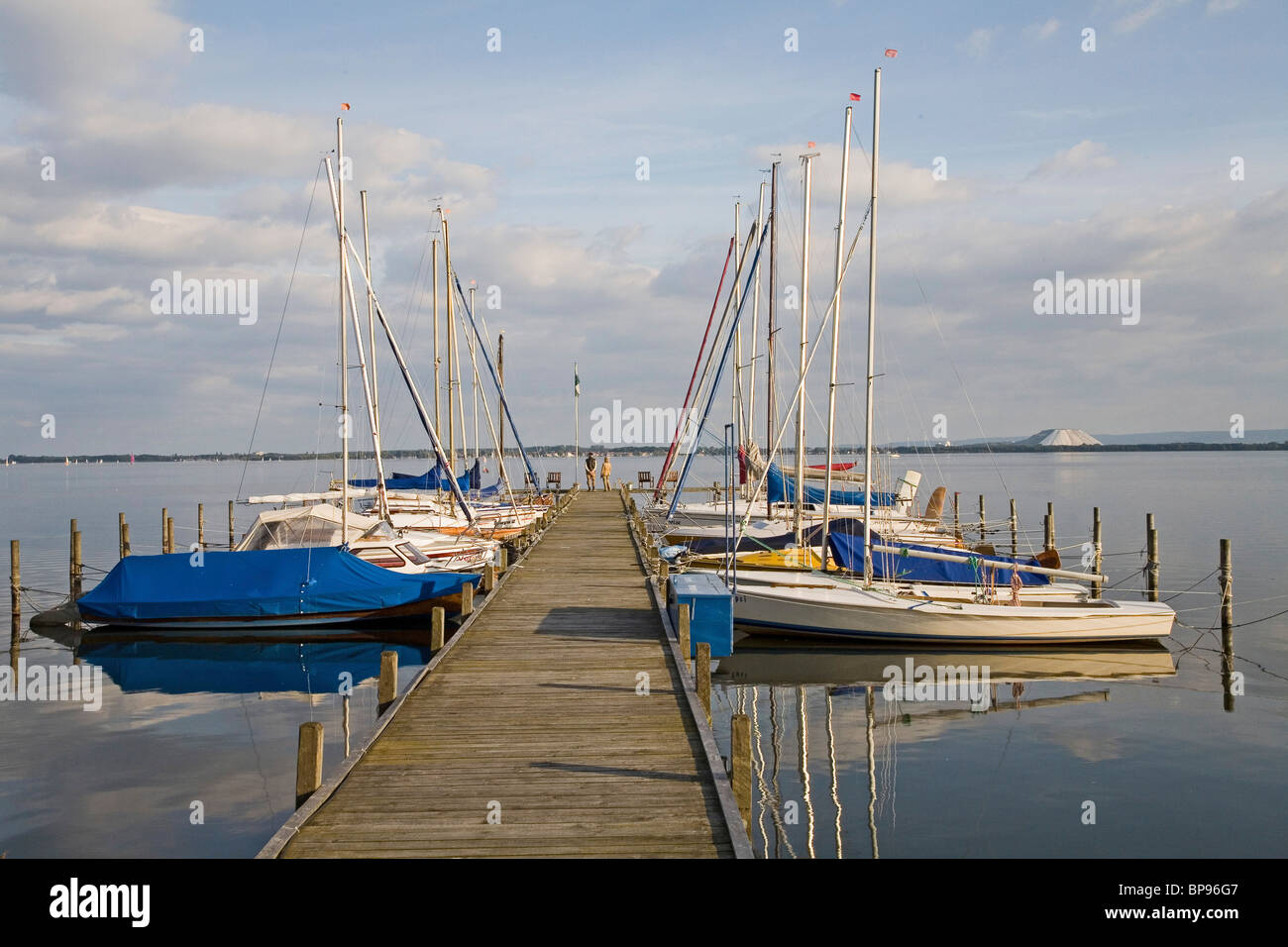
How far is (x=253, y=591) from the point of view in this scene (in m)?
24.0

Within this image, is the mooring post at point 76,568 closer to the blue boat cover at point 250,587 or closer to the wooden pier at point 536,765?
the blue boat cover at point 250,587

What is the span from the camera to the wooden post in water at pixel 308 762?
9195 millimetres

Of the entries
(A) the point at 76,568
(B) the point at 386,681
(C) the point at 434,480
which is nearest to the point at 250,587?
(A) the point at 76,568

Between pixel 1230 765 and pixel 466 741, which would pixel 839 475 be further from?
pixel 466 741

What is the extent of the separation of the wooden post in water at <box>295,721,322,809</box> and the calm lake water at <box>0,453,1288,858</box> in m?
3.32

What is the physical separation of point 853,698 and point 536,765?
10.0m

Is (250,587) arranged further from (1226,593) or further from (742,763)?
(1226,593)

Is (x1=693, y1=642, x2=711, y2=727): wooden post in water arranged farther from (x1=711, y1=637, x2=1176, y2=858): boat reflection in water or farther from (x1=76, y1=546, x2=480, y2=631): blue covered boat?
(x1=76, y1=546, x2=480, y2=631): blue covered boat

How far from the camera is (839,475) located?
47219mm

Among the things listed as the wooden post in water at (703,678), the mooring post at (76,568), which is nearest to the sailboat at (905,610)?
the wooden post in water at (703,678)

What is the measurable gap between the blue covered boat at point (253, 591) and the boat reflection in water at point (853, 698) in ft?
29.1
